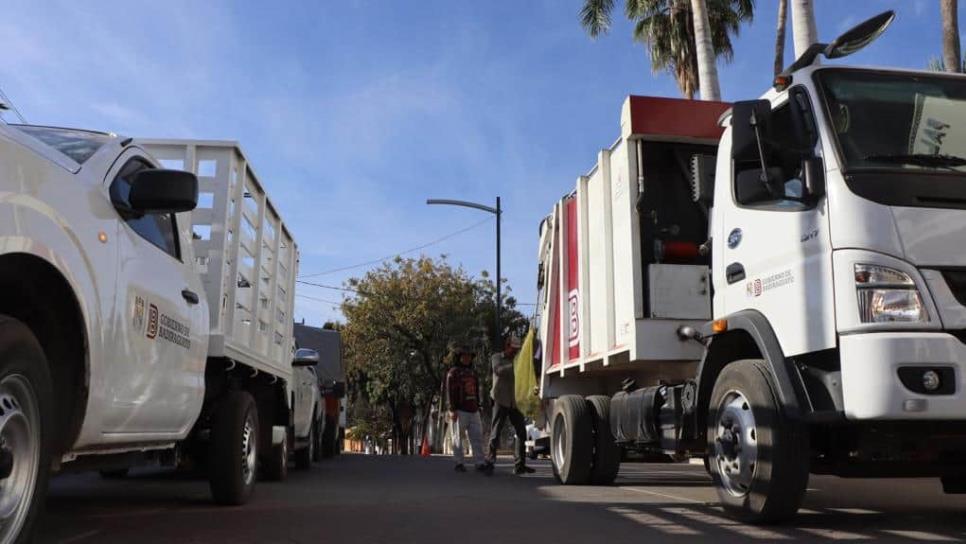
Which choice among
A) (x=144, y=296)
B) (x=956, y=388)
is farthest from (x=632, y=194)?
(x=144, y=296)

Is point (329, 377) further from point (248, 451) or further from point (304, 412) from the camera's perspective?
point (248, 451)

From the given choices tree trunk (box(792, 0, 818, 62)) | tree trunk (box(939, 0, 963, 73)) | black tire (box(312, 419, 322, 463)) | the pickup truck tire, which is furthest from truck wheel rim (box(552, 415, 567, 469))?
tree trunk (box(939, 0, 963, 73))

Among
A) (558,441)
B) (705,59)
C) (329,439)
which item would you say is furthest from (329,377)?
(558,441)

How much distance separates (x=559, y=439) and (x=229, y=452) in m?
4.00

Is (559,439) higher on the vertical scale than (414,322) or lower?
lower

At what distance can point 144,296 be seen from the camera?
15.2ft

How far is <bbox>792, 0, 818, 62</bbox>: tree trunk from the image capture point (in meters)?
12.2

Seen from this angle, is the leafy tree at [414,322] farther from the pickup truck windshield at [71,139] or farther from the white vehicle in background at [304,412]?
the pickup truck windshield at [71,139]

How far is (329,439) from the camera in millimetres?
16922

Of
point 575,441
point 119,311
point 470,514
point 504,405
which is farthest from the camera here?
point 504,405

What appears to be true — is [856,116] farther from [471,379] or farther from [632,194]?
[471,379]

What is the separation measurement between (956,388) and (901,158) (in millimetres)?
1280

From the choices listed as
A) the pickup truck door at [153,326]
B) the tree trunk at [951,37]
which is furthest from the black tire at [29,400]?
the tree trunk at [951,37]

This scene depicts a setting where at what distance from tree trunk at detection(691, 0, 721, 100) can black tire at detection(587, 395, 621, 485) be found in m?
8.65
